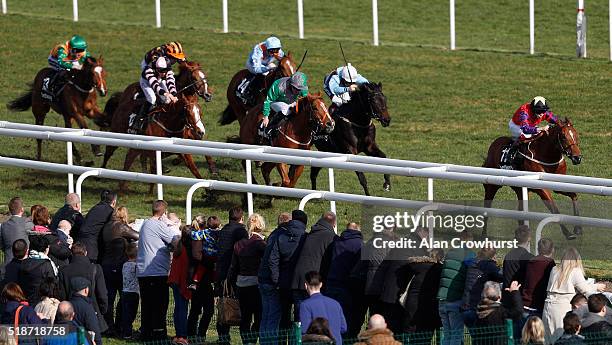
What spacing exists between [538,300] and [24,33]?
66.9ft

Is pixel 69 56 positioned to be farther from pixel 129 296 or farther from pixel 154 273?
pixel 154 273

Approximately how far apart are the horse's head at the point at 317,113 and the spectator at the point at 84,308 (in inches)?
271

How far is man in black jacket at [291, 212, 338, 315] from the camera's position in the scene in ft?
40.1

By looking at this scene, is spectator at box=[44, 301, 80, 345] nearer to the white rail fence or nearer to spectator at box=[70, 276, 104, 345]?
spectator at box=[70, 276, 104, 345]

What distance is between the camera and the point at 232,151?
1476 centimetres

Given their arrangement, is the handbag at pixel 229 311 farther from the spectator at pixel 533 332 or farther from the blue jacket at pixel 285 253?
the spectator at pixel 533 332

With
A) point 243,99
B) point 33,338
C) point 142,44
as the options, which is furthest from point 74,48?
point 33,338

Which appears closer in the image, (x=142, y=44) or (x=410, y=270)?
(x=410, y=270)

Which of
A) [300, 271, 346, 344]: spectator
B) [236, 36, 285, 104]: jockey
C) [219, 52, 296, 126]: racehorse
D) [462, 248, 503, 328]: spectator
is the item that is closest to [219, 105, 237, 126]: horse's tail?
[219, 52, 296, 126]: racehorse

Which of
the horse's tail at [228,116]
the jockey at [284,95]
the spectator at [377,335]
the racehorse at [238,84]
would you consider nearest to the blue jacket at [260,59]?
the racehorse at [238,84]

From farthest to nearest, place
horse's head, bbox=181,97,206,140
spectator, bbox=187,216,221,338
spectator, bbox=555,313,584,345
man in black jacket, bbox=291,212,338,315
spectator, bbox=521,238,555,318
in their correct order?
horse's head, bbox=181,97,206,140, spectator, bbox=187,216,221,338, man in black jacket, bbox=291,212,338,315, spectator, bbox=521,238,555,318, spectator, bbox=555,313,584,345

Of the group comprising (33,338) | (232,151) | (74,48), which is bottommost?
(33,338)

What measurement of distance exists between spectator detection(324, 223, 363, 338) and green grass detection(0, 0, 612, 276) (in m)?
4.57

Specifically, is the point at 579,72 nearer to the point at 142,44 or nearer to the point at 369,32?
the point at 369,32
